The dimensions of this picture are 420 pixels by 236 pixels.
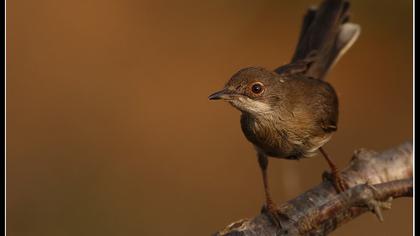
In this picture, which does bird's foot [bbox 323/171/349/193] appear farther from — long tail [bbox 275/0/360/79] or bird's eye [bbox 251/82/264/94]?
long tail [bbox 275/0/360/79]

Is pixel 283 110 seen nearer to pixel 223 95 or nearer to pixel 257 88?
pixel 257 88

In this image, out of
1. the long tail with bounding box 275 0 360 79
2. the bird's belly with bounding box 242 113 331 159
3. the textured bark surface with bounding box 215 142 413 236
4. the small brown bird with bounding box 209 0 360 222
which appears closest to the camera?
the textured bark surface with bounding box 215 142 413 236

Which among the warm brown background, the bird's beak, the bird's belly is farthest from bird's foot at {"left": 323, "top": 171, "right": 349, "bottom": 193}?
the warm brown background

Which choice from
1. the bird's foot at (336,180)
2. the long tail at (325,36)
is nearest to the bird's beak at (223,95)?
the bird's foot at (336,180)

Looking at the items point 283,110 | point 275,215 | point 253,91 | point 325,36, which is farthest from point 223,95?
point 325,36

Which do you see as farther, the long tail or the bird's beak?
the long tail

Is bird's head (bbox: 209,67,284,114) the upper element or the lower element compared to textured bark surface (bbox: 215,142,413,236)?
upper

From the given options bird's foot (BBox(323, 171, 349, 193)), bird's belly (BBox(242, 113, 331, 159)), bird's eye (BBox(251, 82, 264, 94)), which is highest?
bird's eye (BBox(251, 82, 264, 94))
